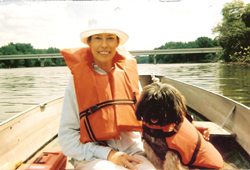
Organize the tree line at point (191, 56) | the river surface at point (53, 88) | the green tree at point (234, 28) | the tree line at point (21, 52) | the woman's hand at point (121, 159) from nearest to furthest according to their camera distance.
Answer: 1. the woman's hand at point (121, 159)
2. the river surface at point (53, 88)
3. the green tree at point (234, 28)
4. the tree line at point (21, 52)
5. the tree line at point (191, 56)

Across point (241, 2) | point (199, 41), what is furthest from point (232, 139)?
point (199, 41)

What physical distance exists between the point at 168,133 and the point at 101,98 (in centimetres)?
71

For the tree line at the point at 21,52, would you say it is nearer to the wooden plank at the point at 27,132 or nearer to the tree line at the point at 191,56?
the tree line at the point at 191,56

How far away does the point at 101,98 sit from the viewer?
6.24 feet

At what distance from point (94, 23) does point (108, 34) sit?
6.2 inches

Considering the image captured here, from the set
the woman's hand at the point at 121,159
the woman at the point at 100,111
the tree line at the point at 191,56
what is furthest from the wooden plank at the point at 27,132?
the tree line at the point at 191,56

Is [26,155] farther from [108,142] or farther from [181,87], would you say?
[181,87]

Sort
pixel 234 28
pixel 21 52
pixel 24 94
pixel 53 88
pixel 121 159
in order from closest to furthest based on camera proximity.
→ pixel 121 159, pixel 24 94, pixel 53 88, pixel 234 28, pixel 21 52

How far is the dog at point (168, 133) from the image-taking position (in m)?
1.89

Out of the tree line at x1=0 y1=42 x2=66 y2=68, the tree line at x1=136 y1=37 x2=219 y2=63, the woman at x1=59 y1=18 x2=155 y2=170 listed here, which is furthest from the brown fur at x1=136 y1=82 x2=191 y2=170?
the tree line at x1=136 y1=37 x2=219 y2=63

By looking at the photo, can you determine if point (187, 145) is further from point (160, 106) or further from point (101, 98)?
point (101, 98)

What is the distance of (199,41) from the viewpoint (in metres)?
89.1

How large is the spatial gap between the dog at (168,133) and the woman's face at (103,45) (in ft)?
1.58

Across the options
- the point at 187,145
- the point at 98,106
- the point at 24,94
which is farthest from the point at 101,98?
the point at 24,94
